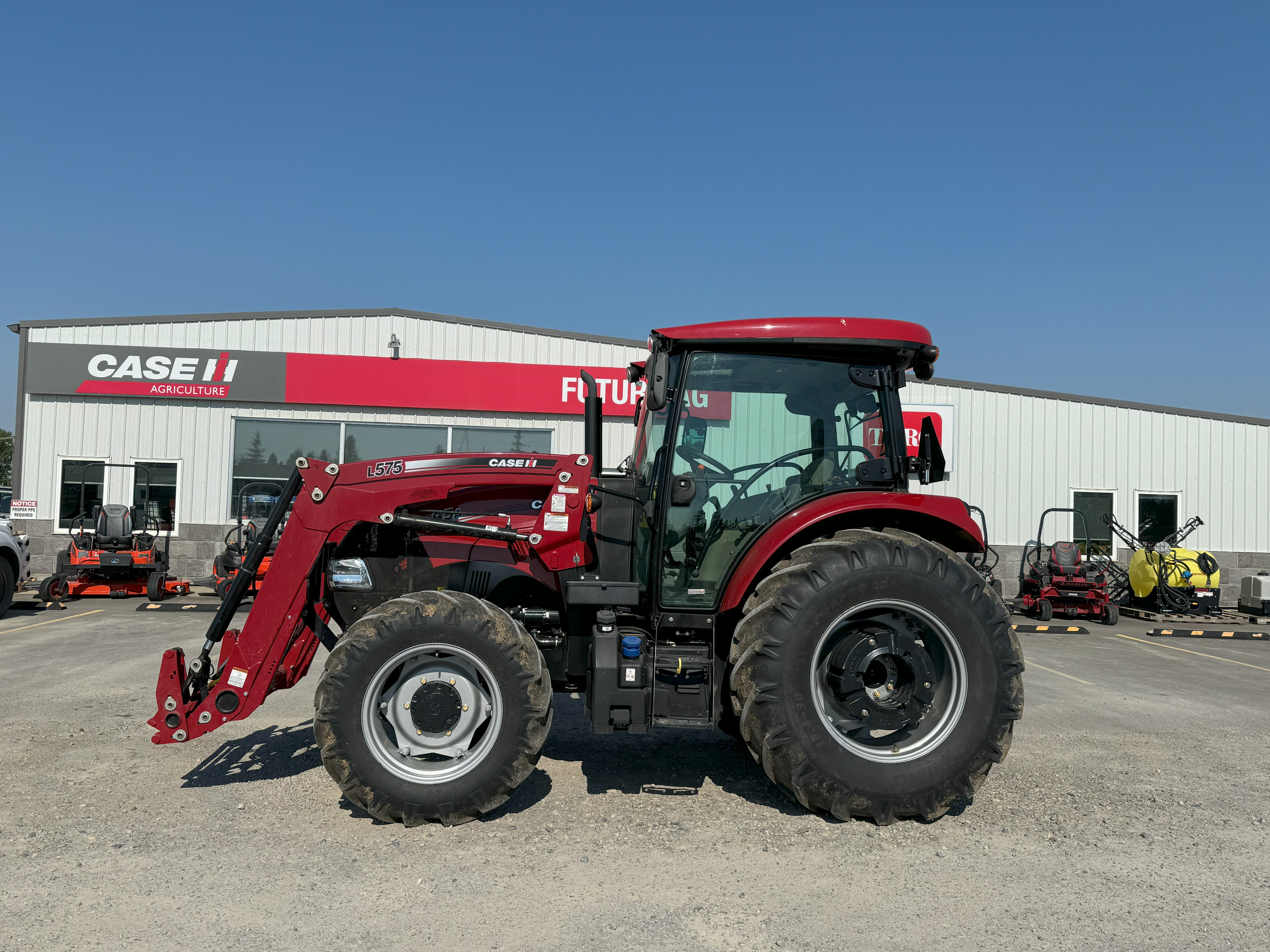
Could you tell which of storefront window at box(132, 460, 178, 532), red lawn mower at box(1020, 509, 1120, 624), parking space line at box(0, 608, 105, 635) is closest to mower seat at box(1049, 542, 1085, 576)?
red lawn mower at box(1020, 509, 1120, 624)

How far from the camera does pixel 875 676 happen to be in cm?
402

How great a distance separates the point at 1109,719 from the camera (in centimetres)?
623

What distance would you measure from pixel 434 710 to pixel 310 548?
3.57 ft

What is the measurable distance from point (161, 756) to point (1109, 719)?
6526 millimetres

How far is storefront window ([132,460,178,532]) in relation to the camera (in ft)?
48.8

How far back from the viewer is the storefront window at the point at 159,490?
14.9 metres

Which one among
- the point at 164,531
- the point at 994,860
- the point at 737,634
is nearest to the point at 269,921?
the point at 737,634

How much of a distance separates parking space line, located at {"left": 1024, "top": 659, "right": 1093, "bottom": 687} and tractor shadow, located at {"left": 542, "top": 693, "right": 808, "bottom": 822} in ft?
13.4

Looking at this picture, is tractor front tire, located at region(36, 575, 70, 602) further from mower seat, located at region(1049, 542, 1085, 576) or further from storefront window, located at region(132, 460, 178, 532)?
mower seat, located at region(1049, 542, 1085, 576)

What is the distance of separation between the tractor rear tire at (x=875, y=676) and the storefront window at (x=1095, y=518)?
14299mm

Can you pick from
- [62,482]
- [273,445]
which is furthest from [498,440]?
[62,482]

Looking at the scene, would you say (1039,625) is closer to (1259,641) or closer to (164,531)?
(1259,641)

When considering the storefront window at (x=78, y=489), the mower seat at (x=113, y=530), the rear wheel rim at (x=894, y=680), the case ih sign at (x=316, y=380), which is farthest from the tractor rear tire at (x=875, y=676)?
the storefront window at (x=78, y=489)

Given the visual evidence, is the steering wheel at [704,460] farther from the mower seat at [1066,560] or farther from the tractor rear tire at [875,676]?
the mower seat at [1066,560]
